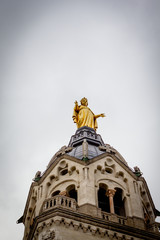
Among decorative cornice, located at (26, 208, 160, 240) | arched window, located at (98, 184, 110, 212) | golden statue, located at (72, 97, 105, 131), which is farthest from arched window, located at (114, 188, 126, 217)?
golden statue, located at (72, 97, 105, 131)

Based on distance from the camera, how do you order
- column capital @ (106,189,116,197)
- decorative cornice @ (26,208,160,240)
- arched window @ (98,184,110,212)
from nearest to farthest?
1. decorative cornice @ (26,208,160,240)
2. column capital @ (106,189,116,197)
3. arched window @ (98,184,110,212)

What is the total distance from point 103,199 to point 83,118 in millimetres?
14812

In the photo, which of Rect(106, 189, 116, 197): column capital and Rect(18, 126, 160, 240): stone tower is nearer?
Rect(18, 126, 160, 240): stone tower

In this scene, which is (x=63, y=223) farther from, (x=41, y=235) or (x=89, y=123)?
(x=89, y=123)

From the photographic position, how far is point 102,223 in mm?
24500

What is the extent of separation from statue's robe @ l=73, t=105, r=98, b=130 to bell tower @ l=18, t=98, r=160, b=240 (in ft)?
Answer: 20.8

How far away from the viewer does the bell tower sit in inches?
937

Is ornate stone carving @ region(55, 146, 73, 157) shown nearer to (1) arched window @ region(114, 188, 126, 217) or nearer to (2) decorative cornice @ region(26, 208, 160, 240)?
(1) arched window @ region(114, 188, 126, 217)

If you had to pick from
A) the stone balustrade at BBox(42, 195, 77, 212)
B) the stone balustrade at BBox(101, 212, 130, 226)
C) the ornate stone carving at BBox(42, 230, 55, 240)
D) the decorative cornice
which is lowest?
the ornate stone carving at BBox(42, 230, 55, 240)

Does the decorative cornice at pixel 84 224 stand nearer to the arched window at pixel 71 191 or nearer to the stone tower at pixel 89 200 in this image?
the stone tower at pixel 89 200

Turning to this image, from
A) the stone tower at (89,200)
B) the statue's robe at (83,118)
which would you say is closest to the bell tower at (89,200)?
the stone tower at (89,200)

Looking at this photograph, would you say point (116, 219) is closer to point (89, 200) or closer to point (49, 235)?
point (89, 200)

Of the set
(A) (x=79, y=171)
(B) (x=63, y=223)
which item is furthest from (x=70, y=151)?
(B) (x=63, y=223)

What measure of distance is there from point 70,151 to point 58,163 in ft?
9.77
